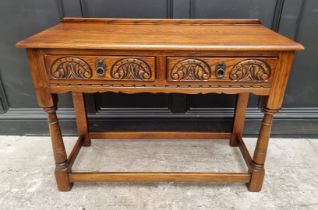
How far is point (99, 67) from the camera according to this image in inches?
50.5

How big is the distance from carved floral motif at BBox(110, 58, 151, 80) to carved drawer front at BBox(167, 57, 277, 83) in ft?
0.40

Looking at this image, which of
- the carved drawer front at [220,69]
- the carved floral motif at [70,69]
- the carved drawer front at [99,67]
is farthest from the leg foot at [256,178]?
the carved floral motif at [70,69]

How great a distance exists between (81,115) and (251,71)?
1246mm

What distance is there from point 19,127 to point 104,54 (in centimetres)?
142

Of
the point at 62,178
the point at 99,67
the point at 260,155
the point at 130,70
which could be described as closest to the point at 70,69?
the point at 99,67

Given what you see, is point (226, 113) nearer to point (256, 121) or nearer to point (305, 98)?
point (256, 121)

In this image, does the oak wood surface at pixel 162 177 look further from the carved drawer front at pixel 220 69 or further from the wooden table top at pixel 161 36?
the wooden table top at pixel 161 36

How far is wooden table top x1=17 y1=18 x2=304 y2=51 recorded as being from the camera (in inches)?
47.4

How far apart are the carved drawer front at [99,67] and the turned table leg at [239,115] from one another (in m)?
0.82

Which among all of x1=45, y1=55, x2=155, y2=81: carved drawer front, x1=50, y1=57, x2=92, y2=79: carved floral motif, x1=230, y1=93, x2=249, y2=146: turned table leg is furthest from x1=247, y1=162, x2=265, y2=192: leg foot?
x1=50, y1=57, x2=92, y2=79: carved floral motif

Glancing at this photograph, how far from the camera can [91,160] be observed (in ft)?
6.32

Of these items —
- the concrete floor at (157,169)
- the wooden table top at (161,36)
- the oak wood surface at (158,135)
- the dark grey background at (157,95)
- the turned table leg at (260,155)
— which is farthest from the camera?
the oak wood surface at (158,135)

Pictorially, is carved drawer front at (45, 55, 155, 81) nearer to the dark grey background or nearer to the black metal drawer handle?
the black metal drawer handle

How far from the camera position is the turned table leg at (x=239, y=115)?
183 cm
